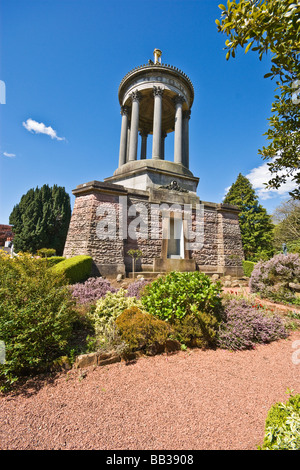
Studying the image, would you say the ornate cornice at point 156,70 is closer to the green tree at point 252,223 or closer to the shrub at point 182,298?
the green tree at point 252,223

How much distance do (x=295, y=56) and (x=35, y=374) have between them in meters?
6.05

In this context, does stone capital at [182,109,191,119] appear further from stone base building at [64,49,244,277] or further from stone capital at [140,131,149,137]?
stone capital at [140,131,149,137]

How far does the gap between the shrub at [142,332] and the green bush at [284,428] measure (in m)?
2.15

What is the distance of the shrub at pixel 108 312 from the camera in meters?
3.99

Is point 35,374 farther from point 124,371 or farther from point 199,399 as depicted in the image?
point 199,399

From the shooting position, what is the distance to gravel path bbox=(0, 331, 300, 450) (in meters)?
1.97

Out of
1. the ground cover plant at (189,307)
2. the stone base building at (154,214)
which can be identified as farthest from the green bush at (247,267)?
the ground cover plant at (189,307)

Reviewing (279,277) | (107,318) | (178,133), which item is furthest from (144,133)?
(107,318)

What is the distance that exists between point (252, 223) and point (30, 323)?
24999 mm

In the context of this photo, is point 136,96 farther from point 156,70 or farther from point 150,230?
point 150,230

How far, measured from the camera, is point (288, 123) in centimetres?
391

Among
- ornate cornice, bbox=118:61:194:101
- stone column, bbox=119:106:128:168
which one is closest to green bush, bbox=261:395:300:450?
stone column, bbox=119:106:128:168

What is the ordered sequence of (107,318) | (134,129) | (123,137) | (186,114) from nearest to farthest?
1. (107,318)
2. (134,129)
3. (123,137)
4. (186,114)

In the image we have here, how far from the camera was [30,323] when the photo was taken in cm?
309
